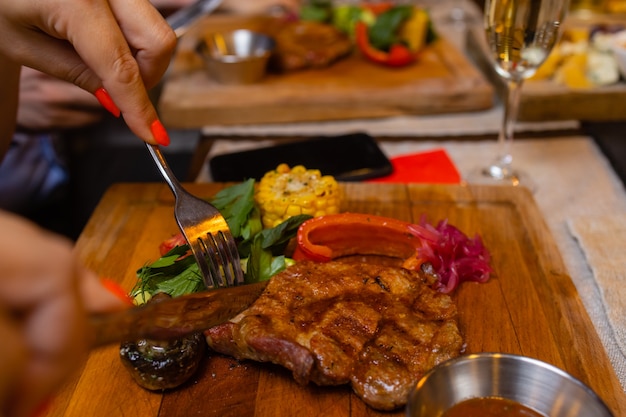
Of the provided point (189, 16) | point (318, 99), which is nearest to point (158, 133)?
point (318, 99)

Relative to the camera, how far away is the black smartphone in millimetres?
3059

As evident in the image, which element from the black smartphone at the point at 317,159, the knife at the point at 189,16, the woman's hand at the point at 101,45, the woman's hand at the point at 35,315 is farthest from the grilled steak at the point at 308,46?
the woman's hand at the point at 35,315

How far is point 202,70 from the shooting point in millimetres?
4309

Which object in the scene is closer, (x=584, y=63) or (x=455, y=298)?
(x=455, y=298)

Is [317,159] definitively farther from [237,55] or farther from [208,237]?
[237,55]

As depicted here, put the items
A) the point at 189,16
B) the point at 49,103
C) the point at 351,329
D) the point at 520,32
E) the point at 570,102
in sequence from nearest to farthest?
the point at 351,329 < the point at 520,32 < the point at 570,102 < the point at 49,103 < the point at 189,16

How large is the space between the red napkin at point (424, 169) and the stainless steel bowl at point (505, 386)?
1.53 metres

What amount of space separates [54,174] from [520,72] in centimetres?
300

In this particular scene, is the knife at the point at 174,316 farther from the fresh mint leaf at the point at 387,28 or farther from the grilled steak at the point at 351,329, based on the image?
the fresh mint leaf at the point at 387,28

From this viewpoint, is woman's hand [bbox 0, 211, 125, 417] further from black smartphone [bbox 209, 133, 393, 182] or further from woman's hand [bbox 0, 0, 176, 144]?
black smartphone [bbox 209, 133, 393, 182]

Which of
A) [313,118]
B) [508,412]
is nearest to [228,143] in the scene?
[313,118]

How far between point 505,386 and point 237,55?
10.8ft

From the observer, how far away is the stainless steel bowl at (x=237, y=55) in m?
3.94

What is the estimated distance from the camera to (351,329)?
6.29 ft
